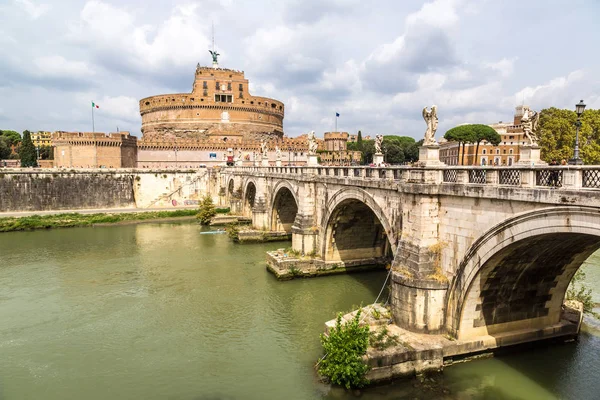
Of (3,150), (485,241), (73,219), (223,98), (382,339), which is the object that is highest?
(223,98)

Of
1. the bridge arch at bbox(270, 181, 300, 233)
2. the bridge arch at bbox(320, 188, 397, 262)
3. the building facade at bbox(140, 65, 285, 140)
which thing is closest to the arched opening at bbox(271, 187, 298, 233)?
the bridge arch at bbox(270, 181, 300, 233)

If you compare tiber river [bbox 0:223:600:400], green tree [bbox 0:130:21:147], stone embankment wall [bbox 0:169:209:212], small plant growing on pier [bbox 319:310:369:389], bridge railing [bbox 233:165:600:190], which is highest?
green tree [bbox 0:130:21:147]

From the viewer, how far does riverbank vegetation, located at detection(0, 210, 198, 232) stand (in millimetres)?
36250

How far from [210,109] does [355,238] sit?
55161 millimetres

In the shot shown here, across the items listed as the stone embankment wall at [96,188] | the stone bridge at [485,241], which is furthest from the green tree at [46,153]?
the stone bridge at [485,241]

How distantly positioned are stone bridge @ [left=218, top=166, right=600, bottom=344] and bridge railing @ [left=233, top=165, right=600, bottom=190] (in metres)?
0.02

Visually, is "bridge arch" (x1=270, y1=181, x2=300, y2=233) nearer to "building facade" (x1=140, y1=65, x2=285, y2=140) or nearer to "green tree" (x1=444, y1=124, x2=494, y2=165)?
"green tree" (x1=444, y1=124, x2=494, y2=165)

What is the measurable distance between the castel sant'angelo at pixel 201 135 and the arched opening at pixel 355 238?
40083mm

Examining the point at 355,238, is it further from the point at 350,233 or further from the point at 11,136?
the point at 11,136

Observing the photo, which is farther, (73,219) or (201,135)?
(201,135)

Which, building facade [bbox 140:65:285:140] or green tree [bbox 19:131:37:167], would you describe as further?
building facade [bbox 140:65:285:140]

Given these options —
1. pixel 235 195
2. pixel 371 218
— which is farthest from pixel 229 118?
pixel 371 218

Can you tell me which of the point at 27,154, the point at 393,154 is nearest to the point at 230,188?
the point at 27,154

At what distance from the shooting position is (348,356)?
10656 millimetres
